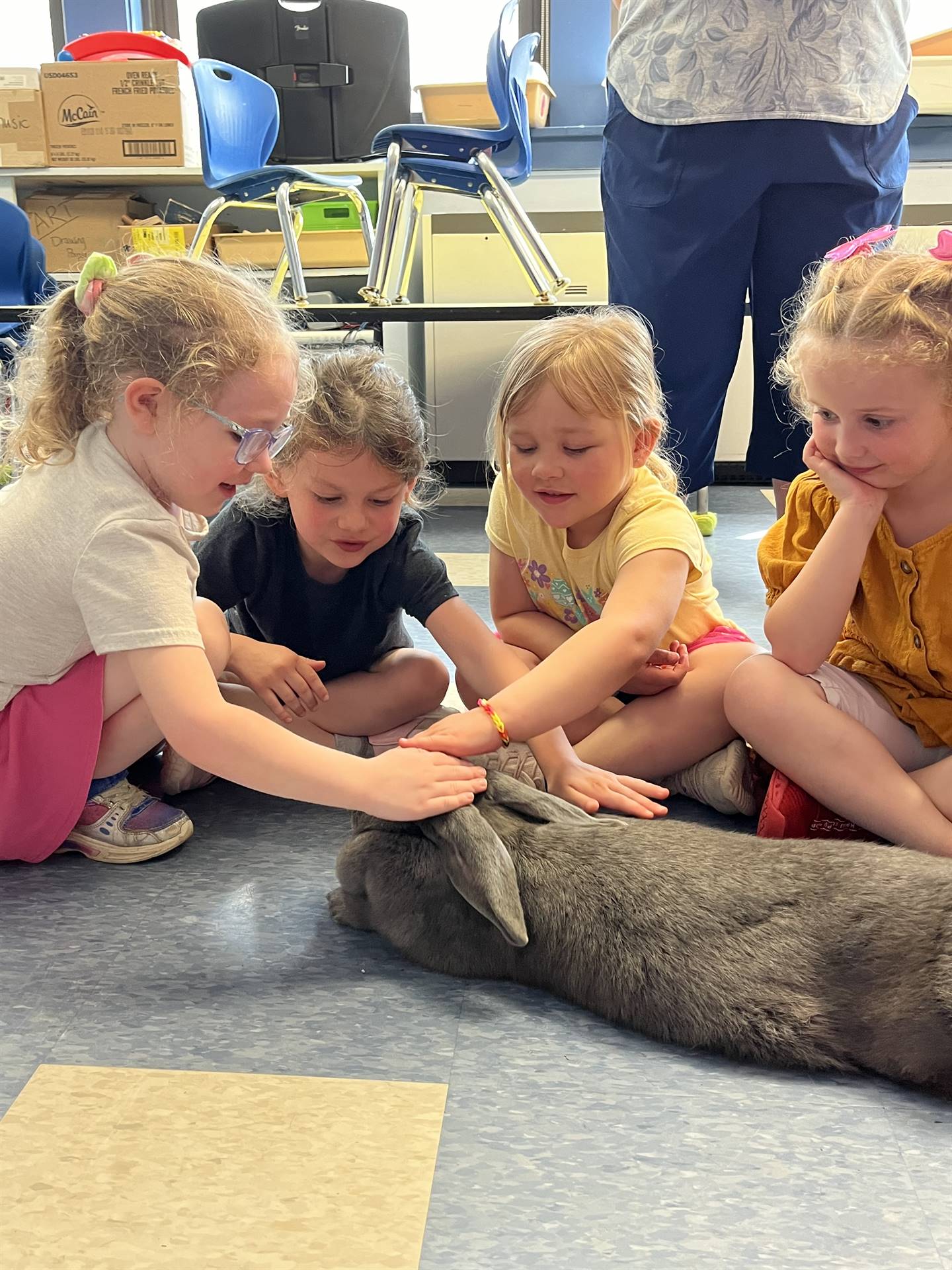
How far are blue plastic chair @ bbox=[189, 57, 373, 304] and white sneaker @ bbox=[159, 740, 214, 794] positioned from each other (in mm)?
2351

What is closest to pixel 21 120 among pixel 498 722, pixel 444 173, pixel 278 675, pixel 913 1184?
pixel 444 173

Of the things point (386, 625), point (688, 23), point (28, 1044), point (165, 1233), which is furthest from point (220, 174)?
point (165, 1233)

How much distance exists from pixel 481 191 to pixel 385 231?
0.32 m

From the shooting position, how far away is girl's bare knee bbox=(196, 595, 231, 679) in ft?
4.81

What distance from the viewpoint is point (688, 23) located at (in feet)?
6.05

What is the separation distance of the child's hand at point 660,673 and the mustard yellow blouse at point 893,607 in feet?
0.48

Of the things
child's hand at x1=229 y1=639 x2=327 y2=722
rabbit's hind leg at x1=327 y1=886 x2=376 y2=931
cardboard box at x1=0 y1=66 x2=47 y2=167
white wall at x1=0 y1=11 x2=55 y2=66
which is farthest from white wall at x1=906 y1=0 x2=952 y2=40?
rabbit's hind leg at x1=327 y1=886 x2=376 y2=931

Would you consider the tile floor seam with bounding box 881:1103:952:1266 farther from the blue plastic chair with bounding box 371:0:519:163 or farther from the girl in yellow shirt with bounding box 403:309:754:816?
the blue plastic chair with bounding box 371:0:519:163

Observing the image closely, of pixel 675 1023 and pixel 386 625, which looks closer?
pixel 675 1023

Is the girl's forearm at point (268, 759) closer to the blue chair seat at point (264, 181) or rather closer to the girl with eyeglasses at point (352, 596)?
the girl with eyeglasses at point (352, 596)

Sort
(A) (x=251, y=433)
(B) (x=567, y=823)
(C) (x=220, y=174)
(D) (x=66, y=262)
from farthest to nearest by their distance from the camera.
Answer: (D) (x=66, y=262) < (C) (x=220, y=174) < (A) (x=251, y=433) < (B) (x=567, y=823)

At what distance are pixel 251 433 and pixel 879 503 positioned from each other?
0.70 meters

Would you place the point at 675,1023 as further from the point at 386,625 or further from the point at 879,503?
the point at 386,625

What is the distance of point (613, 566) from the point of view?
1498 millimetres
